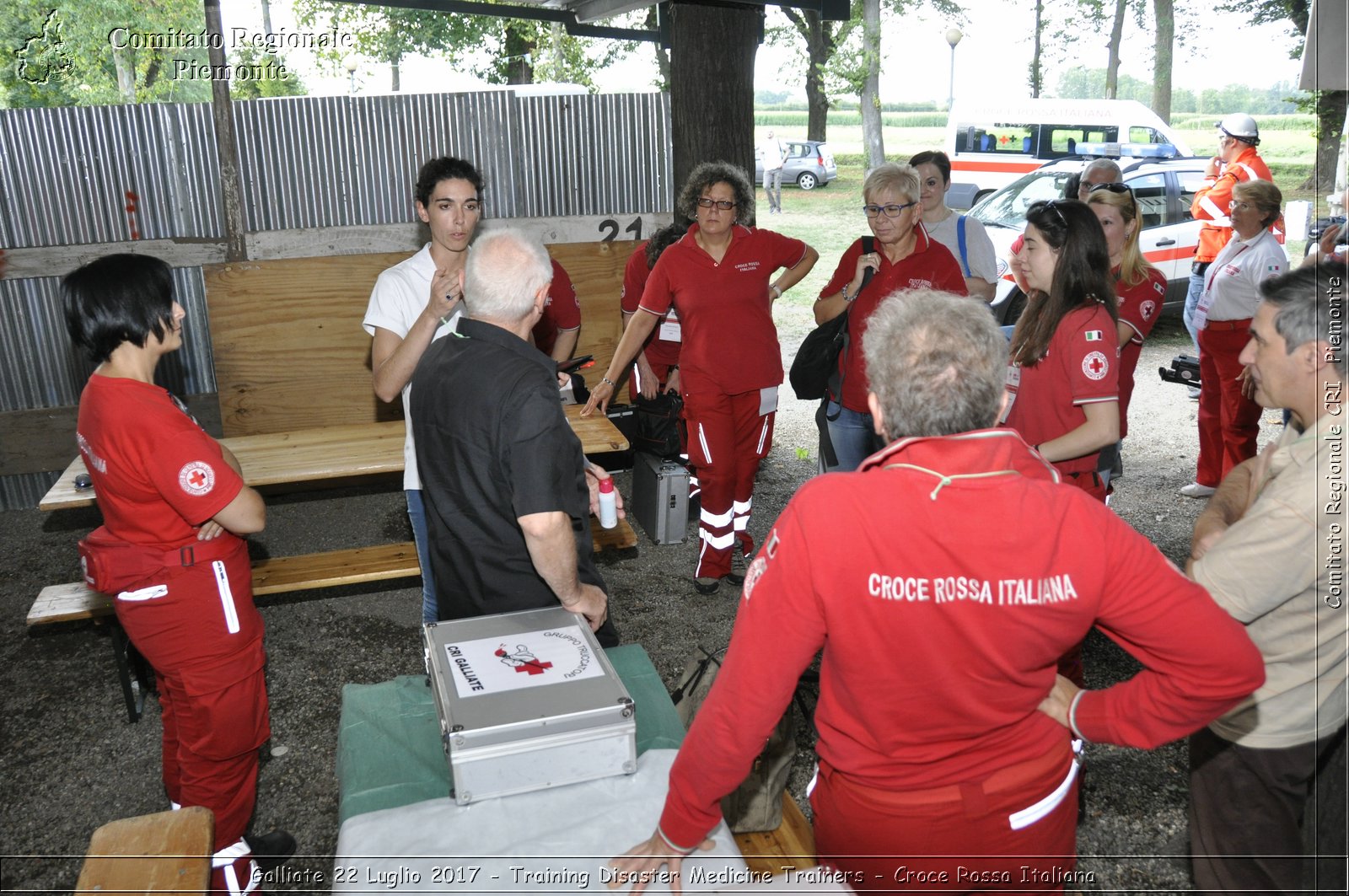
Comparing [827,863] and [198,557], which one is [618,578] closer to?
[198,557]

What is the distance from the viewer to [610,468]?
6.77m

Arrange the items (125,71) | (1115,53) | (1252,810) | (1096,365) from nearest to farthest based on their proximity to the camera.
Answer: (1252,810)
(1096,365)
(125,71)
(1115,53)

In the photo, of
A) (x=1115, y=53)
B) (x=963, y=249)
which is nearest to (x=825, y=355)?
(x=963, y=249)

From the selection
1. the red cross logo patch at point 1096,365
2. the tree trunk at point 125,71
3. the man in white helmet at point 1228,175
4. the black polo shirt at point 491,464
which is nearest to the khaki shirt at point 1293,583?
the red cross logo patch at point 1096,365

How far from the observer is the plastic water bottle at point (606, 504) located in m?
2.82

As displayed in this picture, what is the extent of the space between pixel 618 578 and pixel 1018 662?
374cm

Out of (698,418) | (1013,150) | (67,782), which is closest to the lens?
(67,782)

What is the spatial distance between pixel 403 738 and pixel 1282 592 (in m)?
1.89

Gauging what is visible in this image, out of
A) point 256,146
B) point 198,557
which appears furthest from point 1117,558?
point 256,146

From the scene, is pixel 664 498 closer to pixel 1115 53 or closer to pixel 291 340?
pixel 291 340

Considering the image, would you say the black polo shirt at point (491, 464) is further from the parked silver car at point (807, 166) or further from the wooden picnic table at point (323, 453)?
the parked silver car at point (807, 166)

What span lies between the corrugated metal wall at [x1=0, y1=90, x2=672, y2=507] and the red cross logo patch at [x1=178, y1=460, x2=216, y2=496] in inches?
158

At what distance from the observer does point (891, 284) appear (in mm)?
4418

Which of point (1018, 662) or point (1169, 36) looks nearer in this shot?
point (1018, 662)
